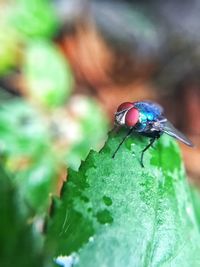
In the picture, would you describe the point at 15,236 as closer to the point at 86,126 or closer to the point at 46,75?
the point at 86,126

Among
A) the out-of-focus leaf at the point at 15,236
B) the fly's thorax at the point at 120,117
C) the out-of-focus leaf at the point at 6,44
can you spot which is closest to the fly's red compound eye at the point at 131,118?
the fly's thorax at the point at 120,117

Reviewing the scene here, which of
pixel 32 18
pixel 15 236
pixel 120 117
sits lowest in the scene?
pixel 15 236

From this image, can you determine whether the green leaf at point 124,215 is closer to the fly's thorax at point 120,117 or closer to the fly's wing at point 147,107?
the fly's thorax at point 120,117

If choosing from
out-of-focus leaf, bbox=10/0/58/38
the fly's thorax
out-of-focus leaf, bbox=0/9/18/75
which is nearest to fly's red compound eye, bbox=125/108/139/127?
the fly's thorax

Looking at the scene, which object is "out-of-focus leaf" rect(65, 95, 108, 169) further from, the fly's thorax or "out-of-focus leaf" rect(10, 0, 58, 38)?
the fly's thorax

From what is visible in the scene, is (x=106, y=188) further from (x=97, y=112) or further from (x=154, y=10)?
(x=154, y=10)

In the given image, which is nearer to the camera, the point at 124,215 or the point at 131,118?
the point at 124,215

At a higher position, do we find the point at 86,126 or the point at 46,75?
the point at 46,75

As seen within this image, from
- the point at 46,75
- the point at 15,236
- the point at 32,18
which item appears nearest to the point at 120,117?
the point at 15,236
